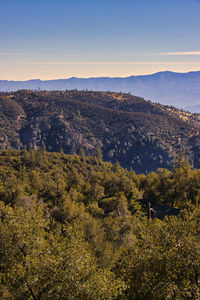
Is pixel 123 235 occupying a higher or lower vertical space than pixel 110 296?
lower

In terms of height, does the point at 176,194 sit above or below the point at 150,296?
below

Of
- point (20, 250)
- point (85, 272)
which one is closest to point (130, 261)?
point (85, 272)

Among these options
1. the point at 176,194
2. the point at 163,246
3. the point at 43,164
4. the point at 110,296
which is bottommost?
the point at 43,164

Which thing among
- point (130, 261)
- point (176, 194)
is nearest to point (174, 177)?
point (176, 194)

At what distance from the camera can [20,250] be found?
80.4 feet

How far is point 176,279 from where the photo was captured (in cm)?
1756

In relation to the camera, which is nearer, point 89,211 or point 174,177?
point 89,211

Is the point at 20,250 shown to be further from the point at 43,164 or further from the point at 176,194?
the point at 43,164

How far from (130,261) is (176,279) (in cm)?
428

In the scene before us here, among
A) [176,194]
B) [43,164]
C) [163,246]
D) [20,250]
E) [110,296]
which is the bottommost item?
[43,164]

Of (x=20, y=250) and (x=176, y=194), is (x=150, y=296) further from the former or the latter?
(x=176, y=194)

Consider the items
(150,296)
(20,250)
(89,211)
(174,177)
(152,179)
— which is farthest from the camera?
(152,179)

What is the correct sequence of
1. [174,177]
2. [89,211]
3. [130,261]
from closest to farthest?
[130,261], [89,211], [174,177]

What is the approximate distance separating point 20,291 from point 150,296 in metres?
10.2
